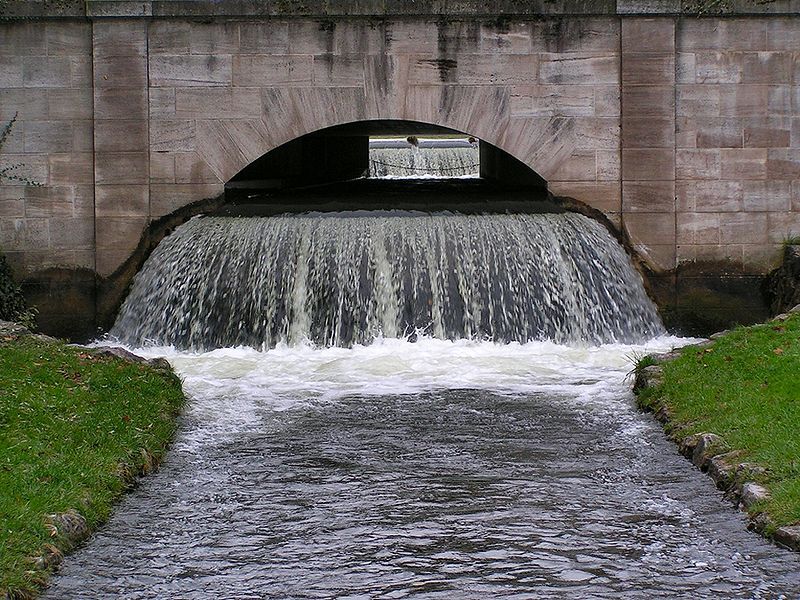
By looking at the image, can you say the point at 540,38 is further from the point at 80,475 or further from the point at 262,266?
the point at 80,475

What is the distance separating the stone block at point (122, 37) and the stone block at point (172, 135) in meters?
0.90

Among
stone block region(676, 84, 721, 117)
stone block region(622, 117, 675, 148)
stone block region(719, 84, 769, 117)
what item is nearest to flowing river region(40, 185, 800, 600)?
stone block region(622, 117, 675, 148)

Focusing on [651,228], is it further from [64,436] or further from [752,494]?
[64,436]

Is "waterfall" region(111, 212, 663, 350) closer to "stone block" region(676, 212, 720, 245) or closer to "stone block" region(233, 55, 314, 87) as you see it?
"stone block" region(676, 212, 720, 245)

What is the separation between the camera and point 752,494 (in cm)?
744

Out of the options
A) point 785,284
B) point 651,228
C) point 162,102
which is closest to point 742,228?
point 785,284

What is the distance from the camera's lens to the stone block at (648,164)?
15.6 meters

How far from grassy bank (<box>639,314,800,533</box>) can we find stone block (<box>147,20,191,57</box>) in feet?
25.1

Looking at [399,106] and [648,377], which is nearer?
[648,377]

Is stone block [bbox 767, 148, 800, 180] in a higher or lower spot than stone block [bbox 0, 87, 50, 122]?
lower

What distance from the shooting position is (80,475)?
305 inches

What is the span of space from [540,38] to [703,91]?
2152 millimetres

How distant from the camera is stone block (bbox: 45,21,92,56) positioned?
15.6 meters

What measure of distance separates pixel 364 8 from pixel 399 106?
1278 mm
